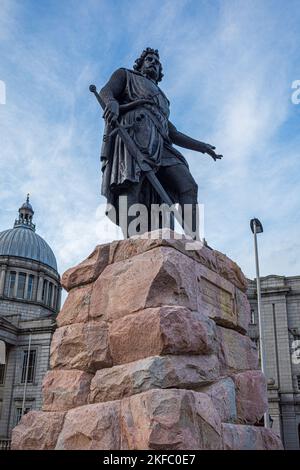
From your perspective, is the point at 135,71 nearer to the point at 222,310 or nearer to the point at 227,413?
the point at 222,310

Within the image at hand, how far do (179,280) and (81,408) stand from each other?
4.88ft

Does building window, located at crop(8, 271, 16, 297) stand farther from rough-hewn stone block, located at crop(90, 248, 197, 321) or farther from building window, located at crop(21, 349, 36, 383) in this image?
rough-hewn stone block, located at crop(90, 248, 197, 321)

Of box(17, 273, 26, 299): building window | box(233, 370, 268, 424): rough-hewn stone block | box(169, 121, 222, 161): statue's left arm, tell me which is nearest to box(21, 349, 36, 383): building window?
box(17, 273, 26, 299): building window

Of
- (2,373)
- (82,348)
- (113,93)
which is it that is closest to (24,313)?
(2,373)

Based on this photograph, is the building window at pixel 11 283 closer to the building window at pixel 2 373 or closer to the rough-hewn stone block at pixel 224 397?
the building window at pixel 2 373

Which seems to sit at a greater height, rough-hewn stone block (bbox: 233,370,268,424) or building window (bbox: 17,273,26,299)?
building window (bbox: 17,273,26,299)

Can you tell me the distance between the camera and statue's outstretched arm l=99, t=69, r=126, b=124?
6285mm

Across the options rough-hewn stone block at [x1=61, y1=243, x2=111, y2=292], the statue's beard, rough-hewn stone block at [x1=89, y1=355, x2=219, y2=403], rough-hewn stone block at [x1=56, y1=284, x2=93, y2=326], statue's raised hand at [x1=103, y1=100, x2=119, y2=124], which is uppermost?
the statue's beard

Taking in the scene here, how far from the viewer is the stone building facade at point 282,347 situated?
129 feet

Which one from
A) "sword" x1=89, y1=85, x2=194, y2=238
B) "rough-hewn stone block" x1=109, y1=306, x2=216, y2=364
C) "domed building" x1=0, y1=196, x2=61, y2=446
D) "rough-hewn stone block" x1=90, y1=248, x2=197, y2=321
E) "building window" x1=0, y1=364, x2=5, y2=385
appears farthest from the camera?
"building window" x1=0, y1=364, x2=5, y2=385

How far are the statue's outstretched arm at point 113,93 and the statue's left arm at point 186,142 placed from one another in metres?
1.05

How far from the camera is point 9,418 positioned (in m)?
48.2

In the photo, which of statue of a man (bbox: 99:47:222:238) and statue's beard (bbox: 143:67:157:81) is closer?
statue of a man (bbox: 99:47:222:238)

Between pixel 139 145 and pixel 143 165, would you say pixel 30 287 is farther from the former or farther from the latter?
pixel 143 165
